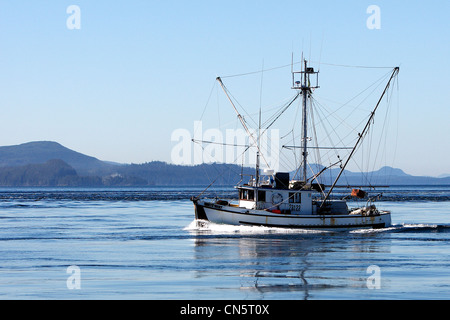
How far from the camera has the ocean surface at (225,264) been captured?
32.9m

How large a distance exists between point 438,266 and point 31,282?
74.1 feet

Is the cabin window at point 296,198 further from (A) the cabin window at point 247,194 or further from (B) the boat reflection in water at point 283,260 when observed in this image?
(A) the cabin window at point 247,194

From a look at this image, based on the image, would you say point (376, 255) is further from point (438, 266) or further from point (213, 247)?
point (213, 247)

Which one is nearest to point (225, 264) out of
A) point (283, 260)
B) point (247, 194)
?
point (283, 260)

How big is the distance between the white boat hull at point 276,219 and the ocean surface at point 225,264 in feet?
2.18

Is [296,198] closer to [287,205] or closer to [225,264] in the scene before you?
[287,205]

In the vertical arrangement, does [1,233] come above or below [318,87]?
below

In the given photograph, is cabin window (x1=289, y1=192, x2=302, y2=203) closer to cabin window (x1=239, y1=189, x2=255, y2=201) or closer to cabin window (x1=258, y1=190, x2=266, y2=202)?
cabin window (x1=258, y1=190, x2=266, y2=202)

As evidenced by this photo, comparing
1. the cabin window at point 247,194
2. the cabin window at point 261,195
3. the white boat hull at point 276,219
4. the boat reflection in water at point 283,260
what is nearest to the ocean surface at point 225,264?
the boat reflection in water at point 283,260

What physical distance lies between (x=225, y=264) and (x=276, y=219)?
22365 mm

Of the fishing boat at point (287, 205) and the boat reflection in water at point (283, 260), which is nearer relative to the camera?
the boat reflection in water at point (283, 260)

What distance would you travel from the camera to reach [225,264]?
43.9 meters

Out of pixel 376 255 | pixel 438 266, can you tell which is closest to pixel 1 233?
pixel 376 255

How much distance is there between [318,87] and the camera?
70375mm
